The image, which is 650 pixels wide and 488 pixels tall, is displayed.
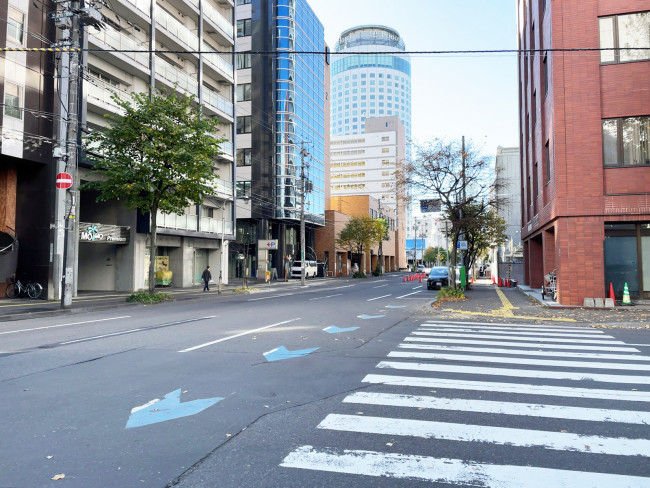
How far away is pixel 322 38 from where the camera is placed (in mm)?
63594

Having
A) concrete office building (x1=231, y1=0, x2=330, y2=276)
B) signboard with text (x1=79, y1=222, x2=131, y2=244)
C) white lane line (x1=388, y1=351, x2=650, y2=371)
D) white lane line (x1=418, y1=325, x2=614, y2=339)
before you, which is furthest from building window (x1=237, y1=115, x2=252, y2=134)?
white lane line (x1=388, y1=351, x2=650, y2=371)

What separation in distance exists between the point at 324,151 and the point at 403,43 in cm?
15456

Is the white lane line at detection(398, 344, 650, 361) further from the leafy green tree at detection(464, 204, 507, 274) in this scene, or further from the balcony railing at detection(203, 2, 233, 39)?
the balcony railing at detection(203, 2, 233, 39)

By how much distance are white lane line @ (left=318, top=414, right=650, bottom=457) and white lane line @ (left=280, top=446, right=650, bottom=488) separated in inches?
20.4

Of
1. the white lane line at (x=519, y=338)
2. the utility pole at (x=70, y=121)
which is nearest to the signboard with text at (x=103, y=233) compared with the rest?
the utility pole at (x=70, y=121)

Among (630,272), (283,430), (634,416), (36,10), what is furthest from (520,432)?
(36,10)

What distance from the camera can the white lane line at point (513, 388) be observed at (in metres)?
5.86

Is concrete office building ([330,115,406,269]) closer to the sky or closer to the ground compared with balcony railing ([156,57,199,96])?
closer to the sky

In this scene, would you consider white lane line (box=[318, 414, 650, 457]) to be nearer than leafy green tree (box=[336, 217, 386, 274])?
Yes

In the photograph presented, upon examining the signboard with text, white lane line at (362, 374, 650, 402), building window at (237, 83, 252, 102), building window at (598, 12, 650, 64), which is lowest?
white lane line at (362, 374, 650, 402)

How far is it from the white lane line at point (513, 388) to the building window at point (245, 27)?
51.6 meters

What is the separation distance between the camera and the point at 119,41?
86.0 feet

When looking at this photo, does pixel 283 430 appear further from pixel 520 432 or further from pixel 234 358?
pixel 234 358

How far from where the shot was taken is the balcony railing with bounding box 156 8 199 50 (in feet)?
97.3
